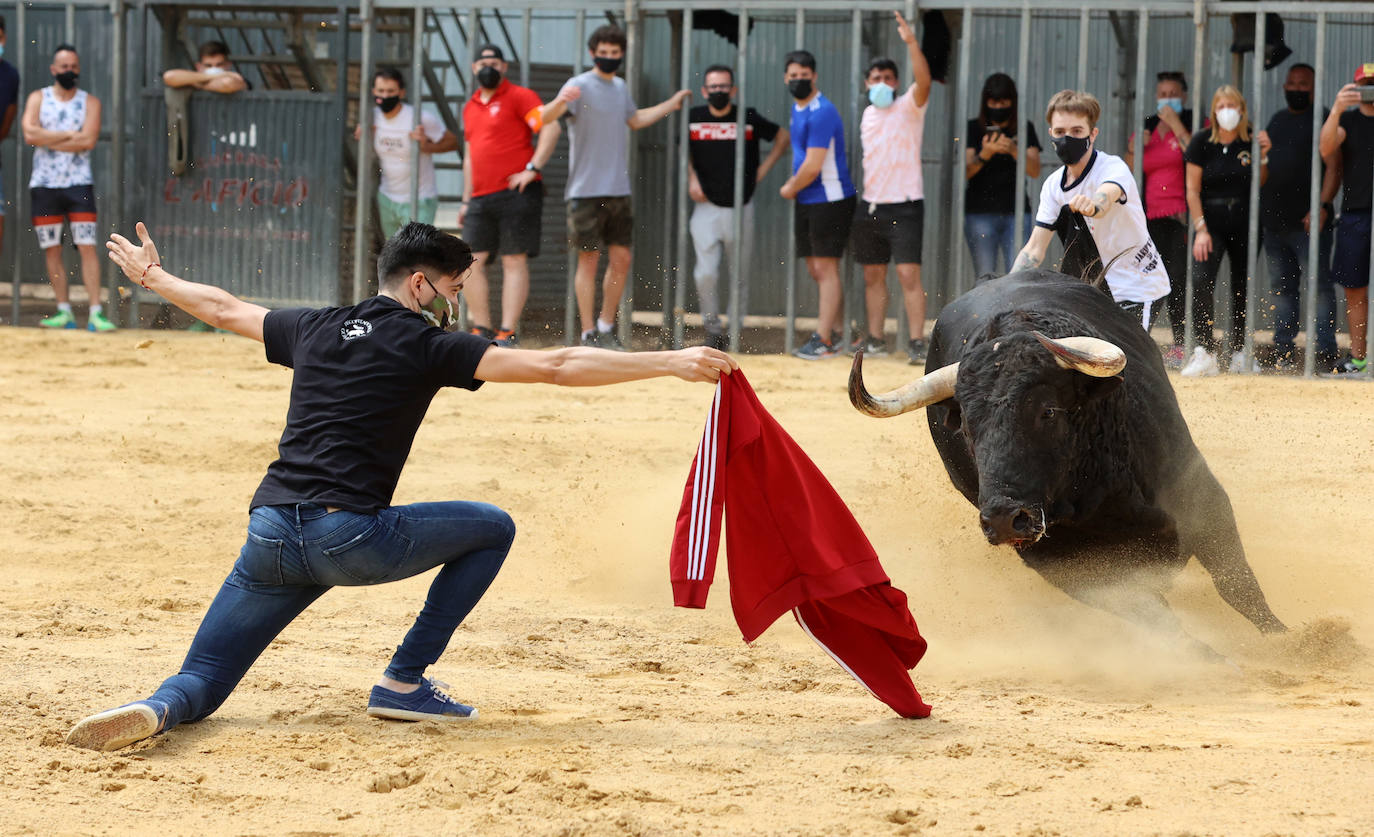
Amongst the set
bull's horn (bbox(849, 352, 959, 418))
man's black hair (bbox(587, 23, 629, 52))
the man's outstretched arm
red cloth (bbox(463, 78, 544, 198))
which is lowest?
bull's horn (bbox(849, 352, 959, 418))

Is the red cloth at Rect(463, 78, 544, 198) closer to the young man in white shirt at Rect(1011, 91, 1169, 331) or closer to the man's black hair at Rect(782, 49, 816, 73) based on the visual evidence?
the man's black hair at Rect(782, 49, 816, 73)

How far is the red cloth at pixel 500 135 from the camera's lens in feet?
40.9

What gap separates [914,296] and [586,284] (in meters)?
2.60

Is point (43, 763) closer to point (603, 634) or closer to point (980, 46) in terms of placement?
point (603, 634)

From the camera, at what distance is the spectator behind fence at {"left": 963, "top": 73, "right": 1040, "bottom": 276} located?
11977 millimetres

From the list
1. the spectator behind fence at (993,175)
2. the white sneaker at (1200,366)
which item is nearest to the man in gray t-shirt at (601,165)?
the spectator behind fence at (993,175)

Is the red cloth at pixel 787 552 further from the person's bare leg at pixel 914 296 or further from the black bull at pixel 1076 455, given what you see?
Result: the person's bare leg at pixel 914 296

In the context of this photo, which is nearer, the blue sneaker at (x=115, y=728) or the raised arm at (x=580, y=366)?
the blue sneaker at (x=115, y=728)

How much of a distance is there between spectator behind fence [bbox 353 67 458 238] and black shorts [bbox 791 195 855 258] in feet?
10.7

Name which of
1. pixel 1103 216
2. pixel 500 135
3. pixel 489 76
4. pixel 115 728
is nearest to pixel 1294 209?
pixel 1103 216

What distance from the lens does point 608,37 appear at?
12398 millimetres

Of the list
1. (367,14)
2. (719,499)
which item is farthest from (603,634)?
(367,14)

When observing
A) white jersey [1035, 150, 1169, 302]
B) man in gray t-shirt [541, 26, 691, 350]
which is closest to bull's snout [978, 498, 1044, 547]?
white jersey [1035, 150, 1169, 302]

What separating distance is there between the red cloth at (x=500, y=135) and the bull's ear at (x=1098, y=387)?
7.60m
